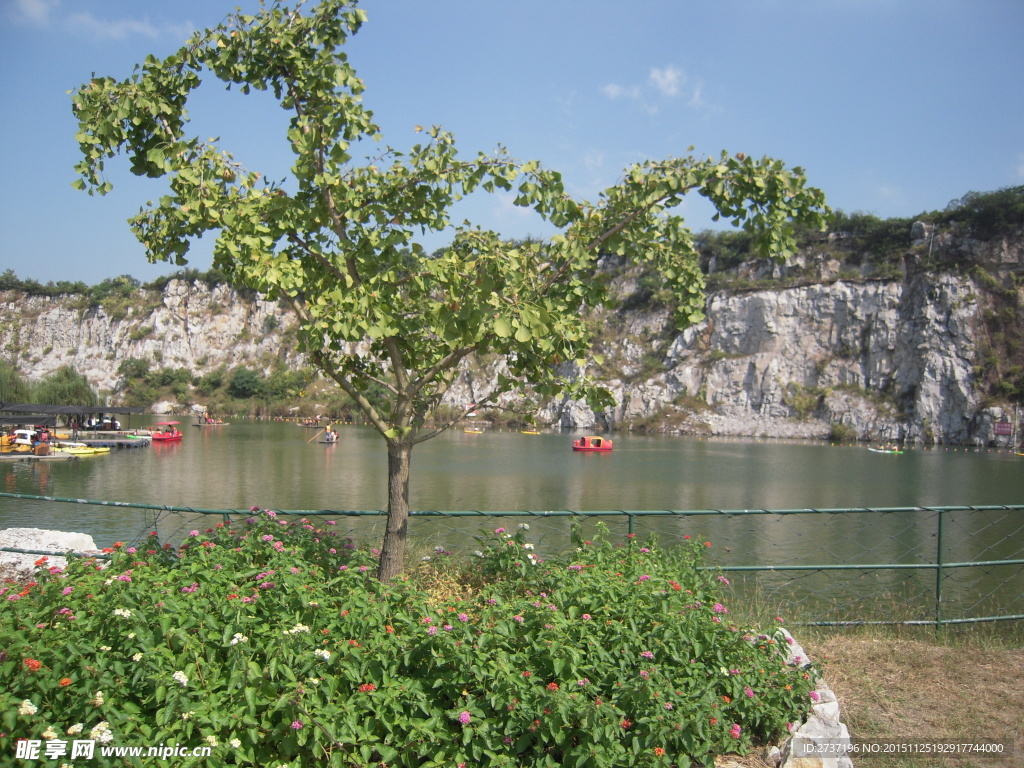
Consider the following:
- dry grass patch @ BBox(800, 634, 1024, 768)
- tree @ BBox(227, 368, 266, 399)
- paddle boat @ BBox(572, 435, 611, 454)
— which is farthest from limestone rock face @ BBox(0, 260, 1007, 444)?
dry grass patch @ BBox(800, 634, 1024, 768)

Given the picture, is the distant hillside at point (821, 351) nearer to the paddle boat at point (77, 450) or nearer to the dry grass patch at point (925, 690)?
the paddle boat at point (77, 450)

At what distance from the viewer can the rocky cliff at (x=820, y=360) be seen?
211ft

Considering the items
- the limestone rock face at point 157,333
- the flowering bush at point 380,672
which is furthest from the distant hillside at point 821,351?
the flowering bush at point 380,672

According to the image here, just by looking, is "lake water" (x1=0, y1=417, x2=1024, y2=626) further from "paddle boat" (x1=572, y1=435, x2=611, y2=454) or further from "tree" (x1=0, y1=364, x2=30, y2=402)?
"tree" (x1=0, y1=364, x2=30, y2=402)

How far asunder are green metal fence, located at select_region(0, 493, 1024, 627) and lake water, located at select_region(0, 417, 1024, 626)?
8 centimetres

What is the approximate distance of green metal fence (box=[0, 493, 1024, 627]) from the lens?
32.0 ft

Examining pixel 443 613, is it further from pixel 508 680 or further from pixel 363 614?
pixel 508 680

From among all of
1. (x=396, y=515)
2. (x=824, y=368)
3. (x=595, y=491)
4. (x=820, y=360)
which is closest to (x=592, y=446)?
(x=595, y=491)

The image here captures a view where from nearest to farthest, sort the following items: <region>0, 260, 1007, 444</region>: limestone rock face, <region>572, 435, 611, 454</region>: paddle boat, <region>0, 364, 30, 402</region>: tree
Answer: <region>572, 435, 611, 454</region>: paddle boat < <region>0, 364, 30, 402</region>: tree < <region>0, 260, 1007, 444</region>: limestone rock face

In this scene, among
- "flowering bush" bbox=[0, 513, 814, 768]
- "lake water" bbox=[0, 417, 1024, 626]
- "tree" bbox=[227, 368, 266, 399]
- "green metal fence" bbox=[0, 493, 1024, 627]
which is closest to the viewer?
"flowering bush" bbox=[0, 513, 814, 768]

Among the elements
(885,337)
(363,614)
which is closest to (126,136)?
(363,614)

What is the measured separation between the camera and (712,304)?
82.3m

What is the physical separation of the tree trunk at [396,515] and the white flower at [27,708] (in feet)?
8.86

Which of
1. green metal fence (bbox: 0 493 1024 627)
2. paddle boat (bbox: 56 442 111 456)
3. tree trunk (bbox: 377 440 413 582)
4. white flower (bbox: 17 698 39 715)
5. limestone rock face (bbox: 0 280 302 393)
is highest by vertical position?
limestone rock face (bbox: 0 280 302 393)
